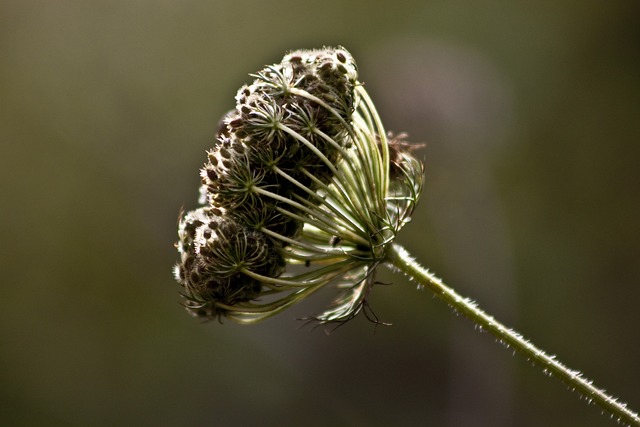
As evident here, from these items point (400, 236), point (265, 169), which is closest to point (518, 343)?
point (265, 169)

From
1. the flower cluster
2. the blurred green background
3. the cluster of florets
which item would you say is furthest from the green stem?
the blurred green background

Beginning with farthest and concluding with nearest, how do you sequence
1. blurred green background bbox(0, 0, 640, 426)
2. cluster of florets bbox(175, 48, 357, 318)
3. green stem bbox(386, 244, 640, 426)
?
blurred green background bbox(0, 0, 640, 426), cluster of florets bbox(175, 48, 357, 318), green stem bbox(386, 244, 640, 426)

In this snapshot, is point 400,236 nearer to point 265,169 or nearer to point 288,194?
point 288,194

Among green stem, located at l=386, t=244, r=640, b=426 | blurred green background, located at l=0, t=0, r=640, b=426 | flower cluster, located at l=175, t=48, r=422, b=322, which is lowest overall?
blurred green background, located at l=0, t=0, r=640, b=426

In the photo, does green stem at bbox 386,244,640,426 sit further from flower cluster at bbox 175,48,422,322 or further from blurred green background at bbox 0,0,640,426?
blurred green background at bbox 0,0,640,426

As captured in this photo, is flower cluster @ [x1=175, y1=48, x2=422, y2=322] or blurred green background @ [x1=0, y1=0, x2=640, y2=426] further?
blurred green background @ [x1=0, y1=0, x2=640, y2=426]

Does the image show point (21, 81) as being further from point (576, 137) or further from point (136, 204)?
point (576, 137)
